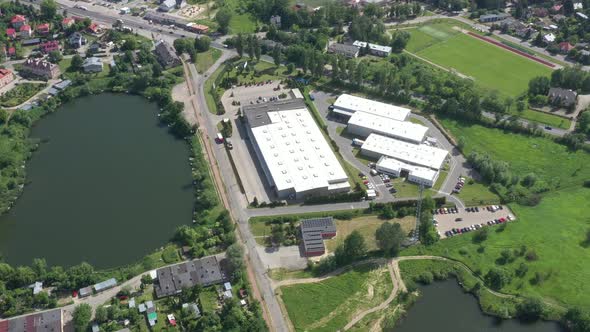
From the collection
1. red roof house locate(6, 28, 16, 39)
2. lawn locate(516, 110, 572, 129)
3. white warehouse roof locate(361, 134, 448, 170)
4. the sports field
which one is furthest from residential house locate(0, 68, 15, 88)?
lawn locate(516, 110, 572, 129)

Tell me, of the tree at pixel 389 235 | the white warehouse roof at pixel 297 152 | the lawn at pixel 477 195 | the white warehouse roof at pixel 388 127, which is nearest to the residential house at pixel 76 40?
the white warehouse roof at pixel 297 152

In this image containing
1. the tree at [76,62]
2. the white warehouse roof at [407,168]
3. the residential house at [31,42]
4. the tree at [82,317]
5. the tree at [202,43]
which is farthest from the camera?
the residential house at [31,42]

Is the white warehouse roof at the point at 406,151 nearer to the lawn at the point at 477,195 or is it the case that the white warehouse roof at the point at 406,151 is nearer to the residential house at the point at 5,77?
the lawn at the point at 477,195

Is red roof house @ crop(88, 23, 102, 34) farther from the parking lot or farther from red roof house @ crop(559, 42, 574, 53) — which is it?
red roof house @ crop(559, 42, 574, 53)

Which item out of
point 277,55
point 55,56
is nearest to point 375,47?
point 277,55

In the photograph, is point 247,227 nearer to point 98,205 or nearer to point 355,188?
point 355,188

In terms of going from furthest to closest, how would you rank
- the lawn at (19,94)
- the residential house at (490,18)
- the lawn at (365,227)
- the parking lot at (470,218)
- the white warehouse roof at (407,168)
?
the residential house at (490,18), the lawn at (19,94), the white warehouse roof at (407,168), the parking lot at (470,218), the lawn at (365,227)

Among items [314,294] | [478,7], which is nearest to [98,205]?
[314,294]
